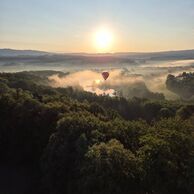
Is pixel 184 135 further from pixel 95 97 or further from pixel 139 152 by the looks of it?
pixel 95 97

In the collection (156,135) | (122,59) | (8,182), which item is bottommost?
(122,59)

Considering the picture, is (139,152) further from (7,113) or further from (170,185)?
(7,113)

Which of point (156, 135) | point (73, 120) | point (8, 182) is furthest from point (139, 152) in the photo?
point (8, 182)

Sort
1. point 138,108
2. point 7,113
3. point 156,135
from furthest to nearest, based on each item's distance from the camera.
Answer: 1. point 138,108
2. point 7,113
3. point 156,135

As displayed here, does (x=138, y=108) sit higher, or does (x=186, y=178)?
(x=186, y=178)

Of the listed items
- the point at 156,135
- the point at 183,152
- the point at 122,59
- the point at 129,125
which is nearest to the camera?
the point at 183,152

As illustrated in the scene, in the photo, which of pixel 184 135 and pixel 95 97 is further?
pixel 95 97
